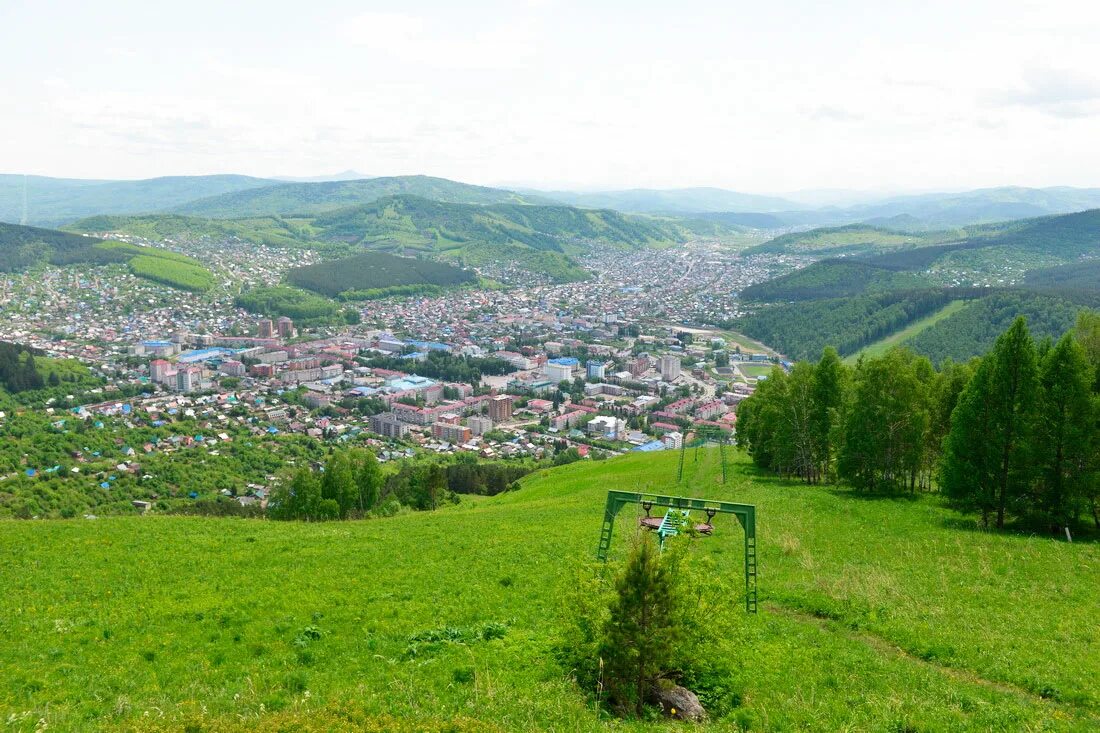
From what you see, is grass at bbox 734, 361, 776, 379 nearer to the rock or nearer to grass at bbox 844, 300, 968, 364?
grass at bbox 844, 300, 968, 364

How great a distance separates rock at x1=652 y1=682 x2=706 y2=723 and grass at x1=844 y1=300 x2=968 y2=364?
416ft

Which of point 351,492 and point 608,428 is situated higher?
point 351,492

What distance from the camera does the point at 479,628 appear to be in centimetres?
1455

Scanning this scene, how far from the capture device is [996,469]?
23719 mm

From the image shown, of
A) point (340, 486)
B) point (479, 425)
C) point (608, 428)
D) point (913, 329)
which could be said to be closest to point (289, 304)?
point (479, 425)

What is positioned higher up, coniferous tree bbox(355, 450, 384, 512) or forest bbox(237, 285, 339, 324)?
forest bbox(237, 285, 339, 324)

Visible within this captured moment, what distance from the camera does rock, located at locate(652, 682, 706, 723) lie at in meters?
11.0

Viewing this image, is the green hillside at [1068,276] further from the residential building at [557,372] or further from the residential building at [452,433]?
the residential building at [452,433]

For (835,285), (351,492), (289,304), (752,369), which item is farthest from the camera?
(835,285)

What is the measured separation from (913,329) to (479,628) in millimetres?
141648

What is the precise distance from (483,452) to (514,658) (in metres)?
67.6

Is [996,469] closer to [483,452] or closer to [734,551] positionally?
[734,551]

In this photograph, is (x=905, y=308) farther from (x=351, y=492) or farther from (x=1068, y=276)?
(x=351, y=492)

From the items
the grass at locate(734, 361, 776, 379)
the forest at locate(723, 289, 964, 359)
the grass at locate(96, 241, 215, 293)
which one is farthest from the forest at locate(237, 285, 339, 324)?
the forest at locate(723, 289, 964, 359)
